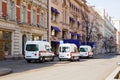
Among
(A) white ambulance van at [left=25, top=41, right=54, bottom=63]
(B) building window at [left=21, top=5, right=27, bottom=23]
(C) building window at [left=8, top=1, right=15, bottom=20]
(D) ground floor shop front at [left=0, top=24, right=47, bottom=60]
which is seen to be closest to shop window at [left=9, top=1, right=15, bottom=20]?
(C) building window at [left=8, top=1, right=15, bottom=20]

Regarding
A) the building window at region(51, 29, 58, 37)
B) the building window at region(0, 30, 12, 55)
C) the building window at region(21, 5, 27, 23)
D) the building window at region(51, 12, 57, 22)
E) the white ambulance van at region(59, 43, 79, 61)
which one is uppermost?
the building window at region(51, 12, 57, 22)

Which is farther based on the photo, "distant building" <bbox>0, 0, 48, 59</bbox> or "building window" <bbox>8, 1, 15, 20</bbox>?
"building window" <bbox>8, 1, 15, 20</bbox>

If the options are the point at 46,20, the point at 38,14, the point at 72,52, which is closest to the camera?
the point at 72,52

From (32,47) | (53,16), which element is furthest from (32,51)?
(53,16)

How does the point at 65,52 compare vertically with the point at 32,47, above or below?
below

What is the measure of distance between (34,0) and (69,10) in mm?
27816

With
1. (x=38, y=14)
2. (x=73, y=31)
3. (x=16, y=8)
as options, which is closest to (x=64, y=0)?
(x=73, y=31)

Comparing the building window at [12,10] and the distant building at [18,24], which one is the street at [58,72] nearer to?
the distant building at [18,24]

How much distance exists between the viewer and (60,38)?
73000 millimetres

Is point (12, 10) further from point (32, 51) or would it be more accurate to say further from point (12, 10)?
point (32, 51)

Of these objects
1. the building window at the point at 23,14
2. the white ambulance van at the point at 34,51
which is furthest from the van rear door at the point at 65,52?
→ the building window at the point at 23,14

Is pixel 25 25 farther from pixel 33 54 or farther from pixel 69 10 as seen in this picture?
pixel 69 10

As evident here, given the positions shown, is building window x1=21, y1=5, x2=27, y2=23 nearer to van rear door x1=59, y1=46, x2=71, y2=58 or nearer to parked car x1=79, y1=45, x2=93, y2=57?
van rear door x1=59, y1=46, x2=71, y2=58

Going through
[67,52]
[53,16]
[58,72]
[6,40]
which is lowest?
[58,72]
